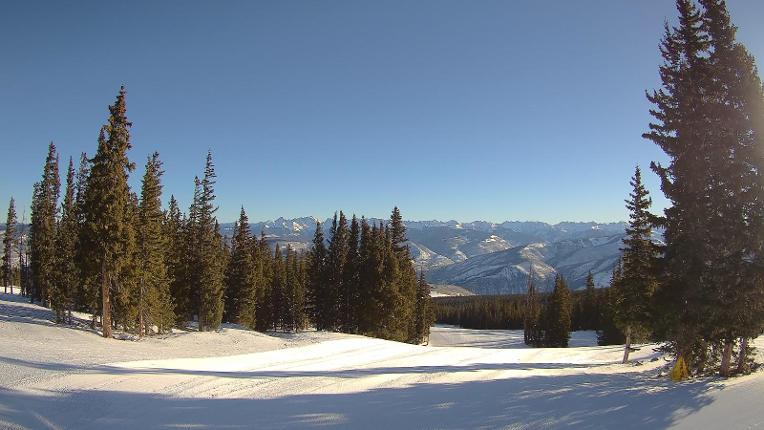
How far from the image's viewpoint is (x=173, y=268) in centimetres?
4900

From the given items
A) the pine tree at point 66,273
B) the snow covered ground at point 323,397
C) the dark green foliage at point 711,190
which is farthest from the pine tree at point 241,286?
the dark green foliage at point 711,190

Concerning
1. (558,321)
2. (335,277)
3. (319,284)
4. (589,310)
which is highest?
(335,277)

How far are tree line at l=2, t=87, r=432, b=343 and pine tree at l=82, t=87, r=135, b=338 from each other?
65 millimetres

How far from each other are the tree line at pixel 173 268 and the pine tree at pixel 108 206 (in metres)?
0.06

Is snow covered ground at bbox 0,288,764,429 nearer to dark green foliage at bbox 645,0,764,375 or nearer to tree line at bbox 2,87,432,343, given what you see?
dark green foliage at bbox 645,0,764,375

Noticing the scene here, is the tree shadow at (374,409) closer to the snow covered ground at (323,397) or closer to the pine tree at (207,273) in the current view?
the snow covered ground at (323,397)

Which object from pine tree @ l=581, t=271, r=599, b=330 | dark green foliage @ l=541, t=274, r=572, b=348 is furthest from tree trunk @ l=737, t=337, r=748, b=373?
pine tree @ l=581, t=271, r=599, b=330

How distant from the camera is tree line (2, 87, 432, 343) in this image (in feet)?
99.5

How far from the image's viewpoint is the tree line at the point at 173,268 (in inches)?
1194

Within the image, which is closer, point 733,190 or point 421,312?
point 733,190

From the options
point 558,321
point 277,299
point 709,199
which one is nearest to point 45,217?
point 277,299

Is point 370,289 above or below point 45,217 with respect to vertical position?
below

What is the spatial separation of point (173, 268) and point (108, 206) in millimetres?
20543

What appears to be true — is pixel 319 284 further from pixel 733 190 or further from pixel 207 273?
pixel 733 190
